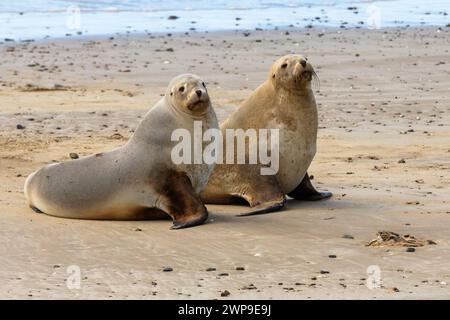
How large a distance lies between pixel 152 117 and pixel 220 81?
7.59 meters

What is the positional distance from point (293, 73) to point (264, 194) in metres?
0.94

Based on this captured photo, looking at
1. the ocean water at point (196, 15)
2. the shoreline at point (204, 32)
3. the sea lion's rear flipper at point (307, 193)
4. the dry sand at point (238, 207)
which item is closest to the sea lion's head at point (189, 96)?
the dry sand at point (238, 207)

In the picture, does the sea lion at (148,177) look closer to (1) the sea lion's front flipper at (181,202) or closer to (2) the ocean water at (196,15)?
(1) the sea lion's front flipper at (181,202)

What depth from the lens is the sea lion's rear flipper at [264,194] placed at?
28.8 ft

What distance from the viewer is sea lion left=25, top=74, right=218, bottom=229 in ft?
27.1

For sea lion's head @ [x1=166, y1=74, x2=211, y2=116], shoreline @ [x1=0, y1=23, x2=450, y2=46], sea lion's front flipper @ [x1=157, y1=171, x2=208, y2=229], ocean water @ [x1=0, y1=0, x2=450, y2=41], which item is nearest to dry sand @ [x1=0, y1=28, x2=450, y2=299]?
sea lion's front flipper @ [x1=157, y1=171, x2=208, y2=229]

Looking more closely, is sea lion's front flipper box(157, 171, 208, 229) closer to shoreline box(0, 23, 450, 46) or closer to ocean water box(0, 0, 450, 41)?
shoreline box(0, 23, 450, 46)

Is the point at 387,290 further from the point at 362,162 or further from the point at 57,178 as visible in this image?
the point at 362,162

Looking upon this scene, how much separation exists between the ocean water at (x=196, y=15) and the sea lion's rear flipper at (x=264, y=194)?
41.1 ft

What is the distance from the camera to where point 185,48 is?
19484mm

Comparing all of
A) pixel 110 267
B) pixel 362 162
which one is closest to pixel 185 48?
pixel 362 162

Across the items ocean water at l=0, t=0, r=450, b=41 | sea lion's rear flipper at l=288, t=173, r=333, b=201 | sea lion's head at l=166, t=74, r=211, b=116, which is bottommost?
sea lion's rear flipper at l=288, t=173, r=333, b=201

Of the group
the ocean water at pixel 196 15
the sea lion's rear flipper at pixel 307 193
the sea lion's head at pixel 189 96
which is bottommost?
the sea lion's rear flipper at pixel 307 193

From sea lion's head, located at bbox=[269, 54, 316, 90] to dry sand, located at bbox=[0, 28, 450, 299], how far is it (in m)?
0.91
